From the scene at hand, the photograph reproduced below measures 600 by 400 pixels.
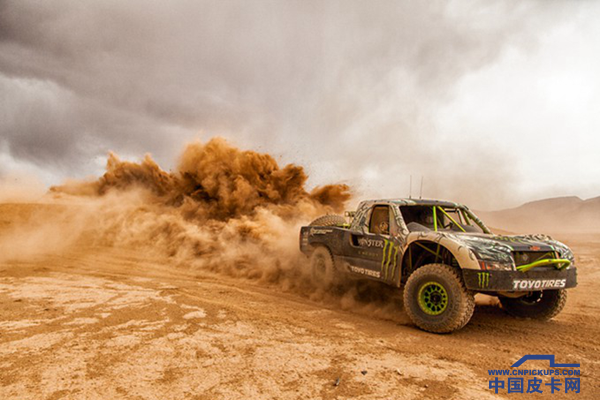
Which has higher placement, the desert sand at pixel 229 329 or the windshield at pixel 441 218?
the windshield at pixel 441 218

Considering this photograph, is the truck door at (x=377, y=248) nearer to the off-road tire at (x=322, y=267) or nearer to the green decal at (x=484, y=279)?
the off-road tire at (x=322, y=267)

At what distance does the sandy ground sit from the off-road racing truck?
35 cm

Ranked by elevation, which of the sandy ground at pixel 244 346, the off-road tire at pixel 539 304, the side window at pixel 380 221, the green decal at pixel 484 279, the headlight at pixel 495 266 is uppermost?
the side window at pixel 380 221

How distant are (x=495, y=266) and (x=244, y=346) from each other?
3.10 metres

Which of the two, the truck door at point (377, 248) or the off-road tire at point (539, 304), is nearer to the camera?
the off-road tire at point (539, 304)

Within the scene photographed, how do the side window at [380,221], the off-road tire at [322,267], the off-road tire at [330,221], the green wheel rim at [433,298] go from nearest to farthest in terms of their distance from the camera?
the green wheel rim at [433,298]
the side window at [380,221]
the off-road tire at [322,267]
the off-road tire at [330,221]

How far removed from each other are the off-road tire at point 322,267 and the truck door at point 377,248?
0.64 meters

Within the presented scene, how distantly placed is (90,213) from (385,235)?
13.1 meters

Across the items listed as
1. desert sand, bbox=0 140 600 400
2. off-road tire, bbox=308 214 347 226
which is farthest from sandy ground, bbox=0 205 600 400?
off-road tire, bbox=308 214 347 226

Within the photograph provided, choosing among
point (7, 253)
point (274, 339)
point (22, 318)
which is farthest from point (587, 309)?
point (7, 253)

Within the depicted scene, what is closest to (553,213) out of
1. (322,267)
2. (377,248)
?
(322,267)

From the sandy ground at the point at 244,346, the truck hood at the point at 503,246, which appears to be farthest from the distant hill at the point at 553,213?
the sandy ground at the point at 244,346

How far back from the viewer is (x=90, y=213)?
14641 millimetres

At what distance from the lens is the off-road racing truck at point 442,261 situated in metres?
4.53
